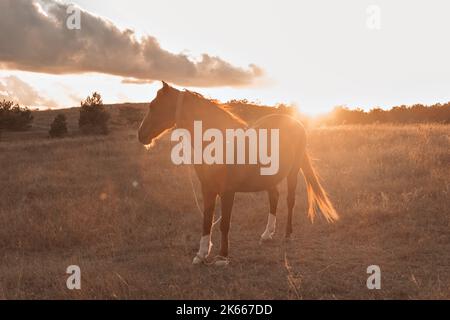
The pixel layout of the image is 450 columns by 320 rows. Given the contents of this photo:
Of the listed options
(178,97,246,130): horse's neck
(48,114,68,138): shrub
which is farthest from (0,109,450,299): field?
(48,114,68,138): shrub

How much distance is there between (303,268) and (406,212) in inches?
143

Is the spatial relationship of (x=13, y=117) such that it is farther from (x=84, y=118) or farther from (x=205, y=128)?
(x=205, y=128)

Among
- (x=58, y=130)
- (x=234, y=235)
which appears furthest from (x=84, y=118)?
(x=234, y=235)

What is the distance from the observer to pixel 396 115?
38656 millimetres

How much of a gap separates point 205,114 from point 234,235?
306cm

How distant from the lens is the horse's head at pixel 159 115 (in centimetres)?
679

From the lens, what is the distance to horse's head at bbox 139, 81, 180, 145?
679 centimetres

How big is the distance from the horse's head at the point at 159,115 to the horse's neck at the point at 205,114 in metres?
0.22

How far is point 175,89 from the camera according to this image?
6.84 m

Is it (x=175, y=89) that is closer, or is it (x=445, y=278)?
(x=445, y=278)

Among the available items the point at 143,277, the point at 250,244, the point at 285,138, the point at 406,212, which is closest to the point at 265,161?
the point at 285,138

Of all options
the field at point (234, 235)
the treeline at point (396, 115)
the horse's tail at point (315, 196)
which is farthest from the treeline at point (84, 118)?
the horse's tail at point (315, 196)

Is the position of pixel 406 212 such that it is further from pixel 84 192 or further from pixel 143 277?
pixel 84 192

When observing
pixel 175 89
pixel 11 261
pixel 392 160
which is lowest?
pixel 11 261
